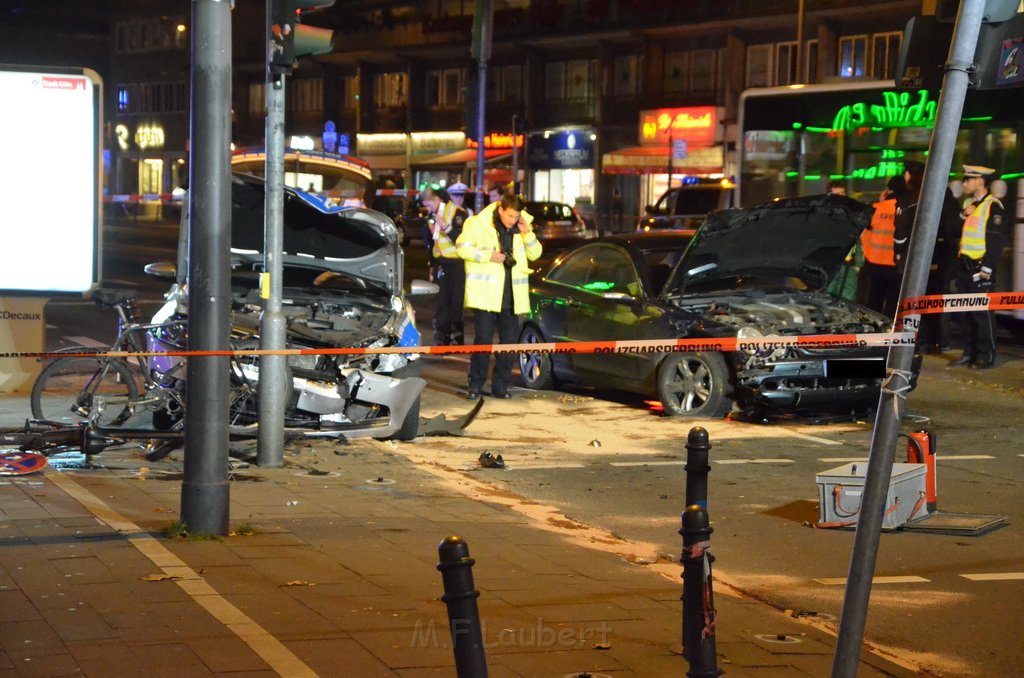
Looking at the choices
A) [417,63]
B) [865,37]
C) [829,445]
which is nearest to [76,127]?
[829,445]

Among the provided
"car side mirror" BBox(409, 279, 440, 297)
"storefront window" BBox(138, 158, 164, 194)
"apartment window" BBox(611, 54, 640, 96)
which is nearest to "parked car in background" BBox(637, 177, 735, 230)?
"apartment window" BBox(611, 54, 640, 96)

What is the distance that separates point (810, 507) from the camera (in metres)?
8.72

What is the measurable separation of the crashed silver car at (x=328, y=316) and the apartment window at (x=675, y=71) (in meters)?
40.5

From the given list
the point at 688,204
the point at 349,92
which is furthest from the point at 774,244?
the point at 349,92

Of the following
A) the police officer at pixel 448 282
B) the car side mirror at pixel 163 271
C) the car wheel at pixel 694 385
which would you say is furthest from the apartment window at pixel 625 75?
the car side mirror at pixel 163 271

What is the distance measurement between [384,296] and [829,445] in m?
3.64

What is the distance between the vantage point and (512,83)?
2272 inches

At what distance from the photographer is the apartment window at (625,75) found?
52938 mm

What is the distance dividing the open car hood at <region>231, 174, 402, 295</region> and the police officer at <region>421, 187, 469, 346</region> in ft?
15.2

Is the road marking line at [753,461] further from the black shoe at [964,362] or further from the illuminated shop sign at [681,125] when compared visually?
the illuminated shop sign at [681,125]

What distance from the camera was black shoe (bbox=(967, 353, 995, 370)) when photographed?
15281 millimetres

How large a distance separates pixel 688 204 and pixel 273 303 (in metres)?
25.8

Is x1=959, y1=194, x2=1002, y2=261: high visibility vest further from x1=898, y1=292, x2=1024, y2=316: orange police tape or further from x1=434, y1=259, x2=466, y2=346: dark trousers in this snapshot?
x1=898, y1=292, x2=1024, y2=316: orange police tape

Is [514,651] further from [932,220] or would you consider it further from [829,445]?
[829,445]
